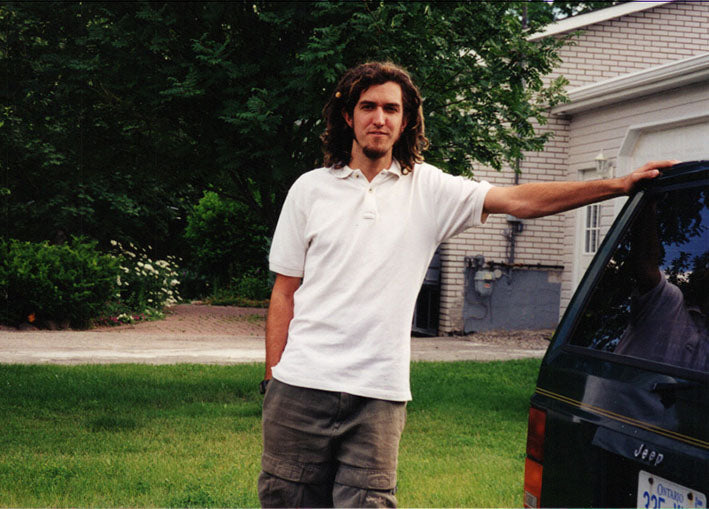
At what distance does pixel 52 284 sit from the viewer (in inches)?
558

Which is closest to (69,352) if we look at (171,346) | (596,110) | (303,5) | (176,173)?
(171,346)

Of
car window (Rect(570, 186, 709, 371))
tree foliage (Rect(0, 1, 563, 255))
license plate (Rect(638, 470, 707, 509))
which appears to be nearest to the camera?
license plate (Rect(638, 470, 707, 509))

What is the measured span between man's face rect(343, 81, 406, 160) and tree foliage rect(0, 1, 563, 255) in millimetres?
3068

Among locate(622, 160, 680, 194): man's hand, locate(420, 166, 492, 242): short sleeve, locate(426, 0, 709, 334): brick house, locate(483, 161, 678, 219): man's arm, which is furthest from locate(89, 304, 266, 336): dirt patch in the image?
locate(622, 160, 680, 194): man's hand

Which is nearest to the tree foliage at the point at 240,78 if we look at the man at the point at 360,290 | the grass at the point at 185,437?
the grass at the point at 185,437

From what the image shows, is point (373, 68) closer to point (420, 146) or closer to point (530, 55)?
point (420, 146)

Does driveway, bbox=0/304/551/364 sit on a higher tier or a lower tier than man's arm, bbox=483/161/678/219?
lower

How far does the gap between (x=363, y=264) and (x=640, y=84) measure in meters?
10.5

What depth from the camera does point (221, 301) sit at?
21141 mm

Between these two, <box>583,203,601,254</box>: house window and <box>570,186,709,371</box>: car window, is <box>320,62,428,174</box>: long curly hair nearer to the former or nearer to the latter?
<box>570,186,709,371</box>: car window

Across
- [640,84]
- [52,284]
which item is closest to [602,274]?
[640,84]

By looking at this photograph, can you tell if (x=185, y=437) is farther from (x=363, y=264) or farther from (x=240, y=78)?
(x=363, y=264)

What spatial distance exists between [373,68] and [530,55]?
450 cm

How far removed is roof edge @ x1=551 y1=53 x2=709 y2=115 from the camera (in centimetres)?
1096
